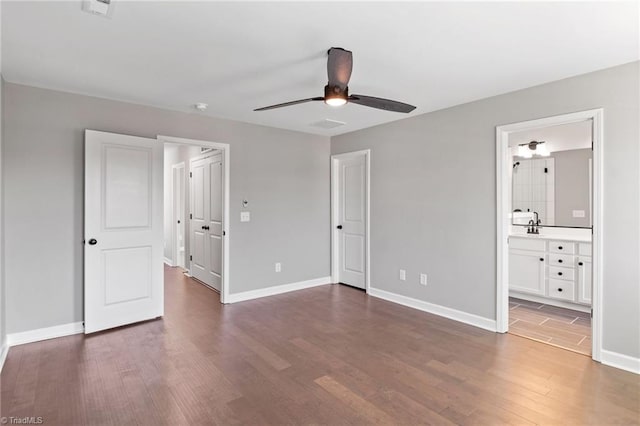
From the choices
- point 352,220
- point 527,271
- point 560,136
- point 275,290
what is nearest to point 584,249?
point 527,271

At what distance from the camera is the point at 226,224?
14.9ft

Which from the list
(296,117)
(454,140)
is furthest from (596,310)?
(296,117)

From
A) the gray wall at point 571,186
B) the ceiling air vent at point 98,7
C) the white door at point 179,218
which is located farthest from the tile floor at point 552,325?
the white door at point 179,218

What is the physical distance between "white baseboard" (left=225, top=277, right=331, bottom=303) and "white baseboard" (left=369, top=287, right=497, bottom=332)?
92 centimetres

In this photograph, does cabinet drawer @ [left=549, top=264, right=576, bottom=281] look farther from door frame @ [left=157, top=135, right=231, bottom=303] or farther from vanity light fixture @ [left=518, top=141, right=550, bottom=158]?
door frame @ [left=157, top=135, right=231, bottom=303]

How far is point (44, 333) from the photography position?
3.31 m

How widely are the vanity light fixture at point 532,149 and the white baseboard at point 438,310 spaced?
2715 millimetres

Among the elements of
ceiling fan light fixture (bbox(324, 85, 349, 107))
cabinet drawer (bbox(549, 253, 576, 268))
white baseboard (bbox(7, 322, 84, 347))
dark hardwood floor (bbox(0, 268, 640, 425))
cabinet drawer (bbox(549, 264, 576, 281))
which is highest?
ceiling fan light fixture (bbox(324, 85, 349, 107))

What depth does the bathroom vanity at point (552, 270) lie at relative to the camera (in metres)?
4.09

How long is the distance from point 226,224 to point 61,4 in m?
2.95

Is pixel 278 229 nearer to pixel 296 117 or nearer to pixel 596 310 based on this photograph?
pixel 296 117

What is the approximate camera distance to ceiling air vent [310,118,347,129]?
456cm

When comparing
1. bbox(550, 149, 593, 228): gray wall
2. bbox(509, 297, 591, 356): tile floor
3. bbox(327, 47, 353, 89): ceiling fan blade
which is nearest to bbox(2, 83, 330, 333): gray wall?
bbox(327, 47, 353, 89): ceiling fan blade

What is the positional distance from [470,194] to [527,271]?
5.51 ft
